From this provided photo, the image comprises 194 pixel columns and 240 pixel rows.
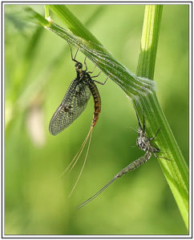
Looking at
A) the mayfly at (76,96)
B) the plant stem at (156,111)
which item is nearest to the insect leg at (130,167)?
the plant stem at (156,111)

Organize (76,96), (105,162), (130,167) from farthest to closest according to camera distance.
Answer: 1. (105,162)
2. (76,96)
3. (130,167)

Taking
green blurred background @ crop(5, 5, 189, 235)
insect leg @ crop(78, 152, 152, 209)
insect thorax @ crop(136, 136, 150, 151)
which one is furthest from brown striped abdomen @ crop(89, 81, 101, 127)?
green blurred background @ crop(5, 5, 189, 235)

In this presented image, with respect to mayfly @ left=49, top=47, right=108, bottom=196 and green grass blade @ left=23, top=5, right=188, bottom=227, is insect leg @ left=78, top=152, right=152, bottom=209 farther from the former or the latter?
mayfly @ left=49, top=47, right=108, bottom=196

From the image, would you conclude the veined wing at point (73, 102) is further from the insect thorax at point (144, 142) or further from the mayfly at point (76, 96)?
the insect thorax at point (144, 142)

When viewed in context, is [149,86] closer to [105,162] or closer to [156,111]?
[156,111]

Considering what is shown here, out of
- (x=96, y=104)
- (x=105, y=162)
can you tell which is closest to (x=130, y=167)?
(x=96, y=104)

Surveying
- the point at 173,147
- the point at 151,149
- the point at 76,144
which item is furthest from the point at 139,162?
the point at 76,144

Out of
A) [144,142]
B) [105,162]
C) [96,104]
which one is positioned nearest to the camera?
[144,142]

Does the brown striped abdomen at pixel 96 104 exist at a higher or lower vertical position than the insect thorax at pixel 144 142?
higher
